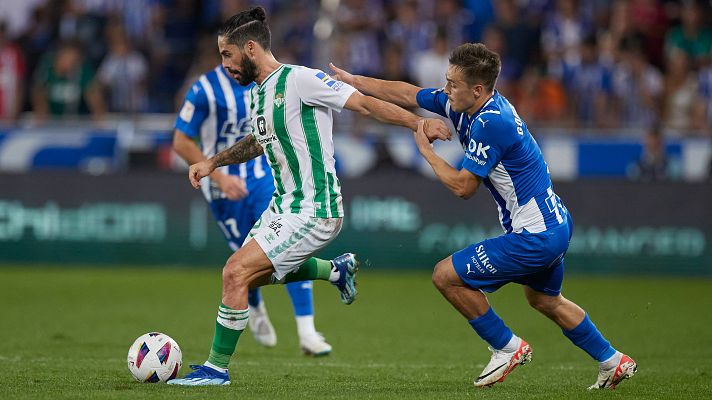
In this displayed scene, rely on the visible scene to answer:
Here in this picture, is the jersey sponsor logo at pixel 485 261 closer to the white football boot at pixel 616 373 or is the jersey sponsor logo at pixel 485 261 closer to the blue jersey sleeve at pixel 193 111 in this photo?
→ the white football boot at pixel 616 373

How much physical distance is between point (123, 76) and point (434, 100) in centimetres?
1130

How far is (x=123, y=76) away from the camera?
18.0 m

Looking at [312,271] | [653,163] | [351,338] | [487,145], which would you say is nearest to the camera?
[487,145]

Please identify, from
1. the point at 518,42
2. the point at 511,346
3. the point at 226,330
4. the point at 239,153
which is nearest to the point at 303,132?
the point at 239,153

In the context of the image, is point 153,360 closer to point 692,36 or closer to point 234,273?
point 234,273

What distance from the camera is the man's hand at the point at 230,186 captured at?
959 cm

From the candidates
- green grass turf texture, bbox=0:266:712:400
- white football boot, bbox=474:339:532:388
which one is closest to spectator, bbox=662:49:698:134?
green grass turf texture, bbox=0:266:712:400

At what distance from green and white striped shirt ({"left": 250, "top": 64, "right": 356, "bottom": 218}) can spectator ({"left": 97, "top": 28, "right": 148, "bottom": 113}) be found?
10597 mm

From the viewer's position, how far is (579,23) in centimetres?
1881

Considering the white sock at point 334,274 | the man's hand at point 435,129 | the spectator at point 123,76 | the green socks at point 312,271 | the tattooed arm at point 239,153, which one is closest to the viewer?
the man's hand at point 435,129

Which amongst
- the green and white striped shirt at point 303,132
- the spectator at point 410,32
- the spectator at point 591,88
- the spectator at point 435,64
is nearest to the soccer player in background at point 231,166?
the green and white striped shirt at point 303,132

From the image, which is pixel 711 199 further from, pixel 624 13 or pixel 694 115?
pixel 624 13

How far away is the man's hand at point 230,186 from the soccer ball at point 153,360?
2285mm

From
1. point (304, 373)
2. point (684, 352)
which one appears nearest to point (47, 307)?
point (304, 373)
